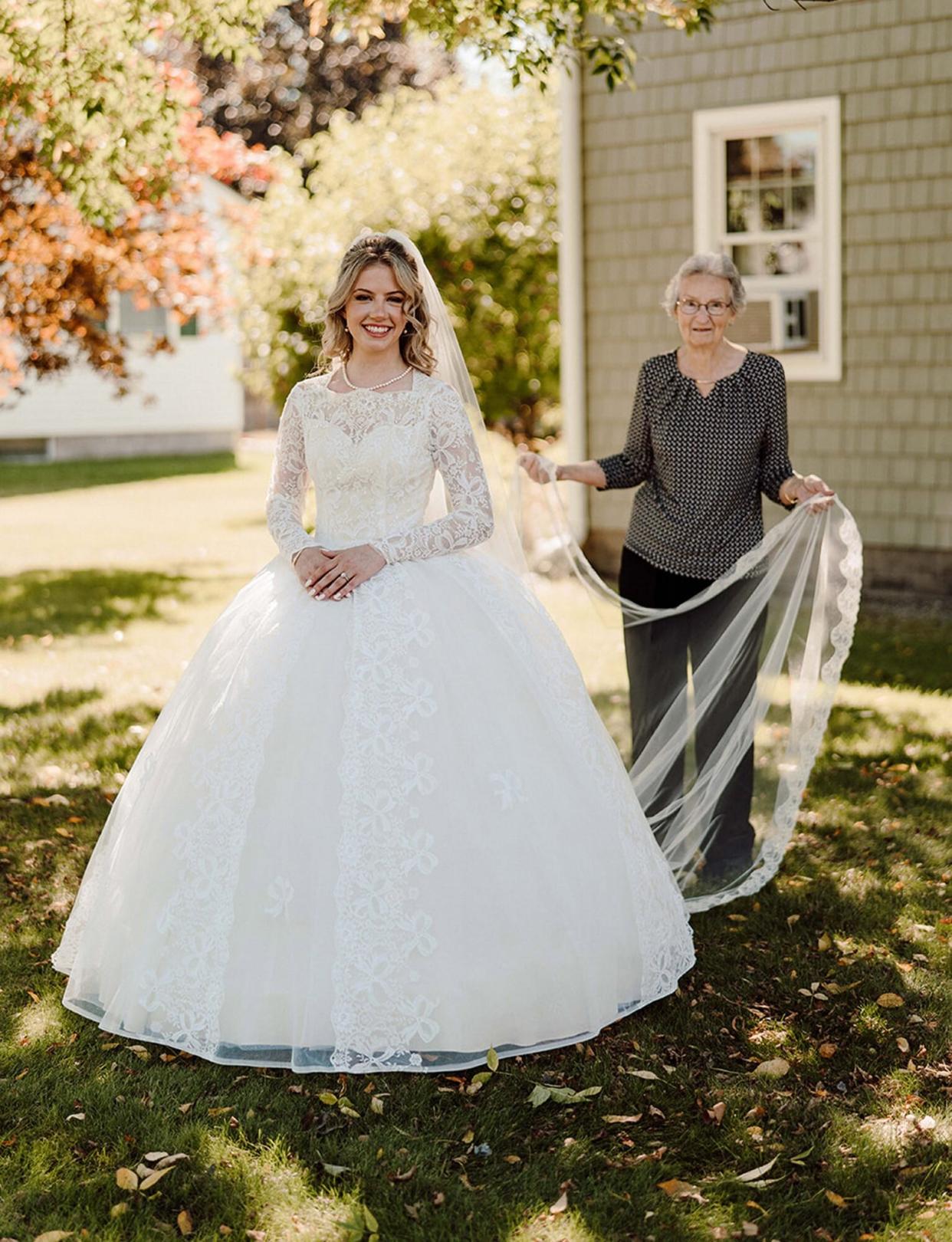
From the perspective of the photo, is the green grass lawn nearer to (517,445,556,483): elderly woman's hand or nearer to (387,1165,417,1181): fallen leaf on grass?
(387,1165,417,1181): fallen leaf on grass

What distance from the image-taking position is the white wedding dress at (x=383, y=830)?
3865 millimetres

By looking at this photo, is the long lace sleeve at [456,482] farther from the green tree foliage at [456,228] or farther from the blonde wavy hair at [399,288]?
the green tree foliage at [456,228]

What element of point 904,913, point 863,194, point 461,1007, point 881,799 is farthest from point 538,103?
point 461,1007

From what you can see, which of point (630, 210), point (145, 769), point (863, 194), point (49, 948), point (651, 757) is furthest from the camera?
point (630, 210)

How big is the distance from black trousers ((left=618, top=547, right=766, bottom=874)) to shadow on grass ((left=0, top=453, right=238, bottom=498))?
51.2 feet

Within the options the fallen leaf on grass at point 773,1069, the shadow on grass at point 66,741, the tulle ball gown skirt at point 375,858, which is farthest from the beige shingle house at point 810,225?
the fallen leaf on grass at point 773,1069

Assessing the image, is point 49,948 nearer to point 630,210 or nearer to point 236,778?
point 236,778

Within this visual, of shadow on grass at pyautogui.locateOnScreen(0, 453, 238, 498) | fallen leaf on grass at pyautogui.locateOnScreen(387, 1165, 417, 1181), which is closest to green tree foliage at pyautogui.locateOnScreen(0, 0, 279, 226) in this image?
fallen leaf on grass at pyautogui.locateOnScreen(387, 1165, 417, 1181)

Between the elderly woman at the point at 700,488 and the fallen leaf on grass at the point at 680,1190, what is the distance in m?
2.00

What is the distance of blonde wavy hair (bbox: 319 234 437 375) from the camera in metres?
4.34

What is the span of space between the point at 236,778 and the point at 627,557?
202 cm

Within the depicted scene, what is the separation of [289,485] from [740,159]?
7382mm

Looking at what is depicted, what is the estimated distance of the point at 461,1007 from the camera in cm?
387

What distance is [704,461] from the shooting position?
520cm
